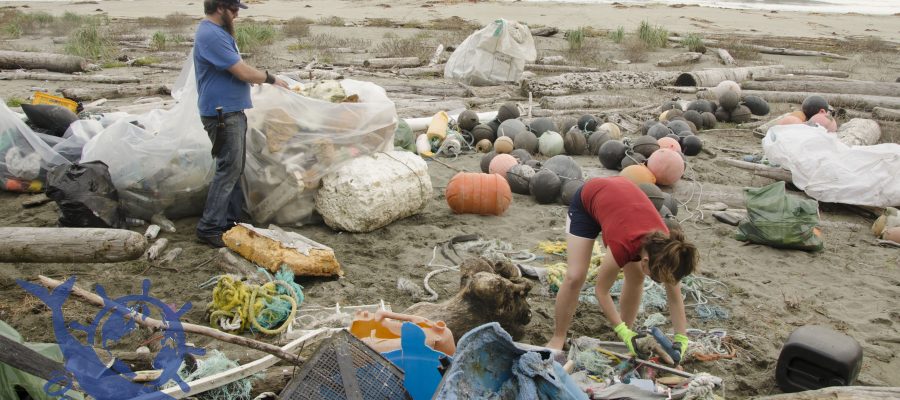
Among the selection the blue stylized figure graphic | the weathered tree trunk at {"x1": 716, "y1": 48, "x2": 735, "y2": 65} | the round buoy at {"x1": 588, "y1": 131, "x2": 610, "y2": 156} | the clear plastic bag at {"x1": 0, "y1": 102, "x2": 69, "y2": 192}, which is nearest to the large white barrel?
the clear plastic bag at {"x1": 0, "y1": 102, "x2": 69, "y2": 192}

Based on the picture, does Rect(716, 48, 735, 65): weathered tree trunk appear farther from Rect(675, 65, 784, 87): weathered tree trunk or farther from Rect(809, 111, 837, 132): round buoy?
Rect(809, 111, 837, 132): round buoy

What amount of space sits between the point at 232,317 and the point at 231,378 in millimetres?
1551

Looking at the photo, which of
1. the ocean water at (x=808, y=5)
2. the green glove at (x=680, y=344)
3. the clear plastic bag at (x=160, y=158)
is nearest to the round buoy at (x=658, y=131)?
the green glove at (x=680, y=344)

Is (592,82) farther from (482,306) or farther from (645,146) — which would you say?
(482,306)

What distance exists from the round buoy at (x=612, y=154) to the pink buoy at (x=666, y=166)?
0.57 m

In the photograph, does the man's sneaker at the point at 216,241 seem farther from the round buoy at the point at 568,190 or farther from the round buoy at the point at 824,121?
the round buoy at the point at 824,121

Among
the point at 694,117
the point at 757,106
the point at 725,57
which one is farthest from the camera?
the point at 725,57

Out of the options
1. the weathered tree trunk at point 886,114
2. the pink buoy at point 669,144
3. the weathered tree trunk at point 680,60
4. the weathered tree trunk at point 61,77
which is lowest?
the weathered tree trunk at point 886,114

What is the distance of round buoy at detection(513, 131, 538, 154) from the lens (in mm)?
8977

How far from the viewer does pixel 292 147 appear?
6.11 metres

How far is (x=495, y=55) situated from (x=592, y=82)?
6.82 feet

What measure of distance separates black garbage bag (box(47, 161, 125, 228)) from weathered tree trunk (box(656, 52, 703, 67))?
14972mm

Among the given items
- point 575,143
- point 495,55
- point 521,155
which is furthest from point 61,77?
point 575,143

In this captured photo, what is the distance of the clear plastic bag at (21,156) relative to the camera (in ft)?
21.1
